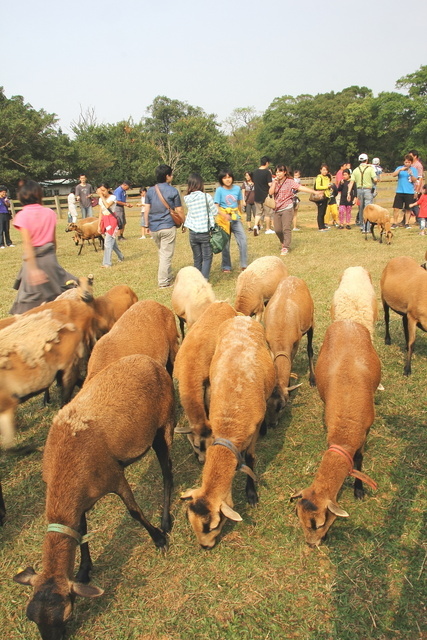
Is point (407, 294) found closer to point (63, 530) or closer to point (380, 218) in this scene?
point (63, 530)

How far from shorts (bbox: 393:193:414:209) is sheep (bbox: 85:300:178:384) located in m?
13.4

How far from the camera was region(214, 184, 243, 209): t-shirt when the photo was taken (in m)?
10.4

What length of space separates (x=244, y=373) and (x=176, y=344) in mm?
1444

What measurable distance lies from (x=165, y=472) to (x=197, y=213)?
6.66 m

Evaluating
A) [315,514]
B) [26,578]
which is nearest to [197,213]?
[315,514]

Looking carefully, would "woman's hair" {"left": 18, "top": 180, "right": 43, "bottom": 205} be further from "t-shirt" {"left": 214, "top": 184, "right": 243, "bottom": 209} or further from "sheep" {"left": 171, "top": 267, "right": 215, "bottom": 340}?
"t-shirt" {"left": 214, "top": 184, "right": 243, "bottom": 209}

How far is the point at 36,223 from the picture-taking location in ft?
17.6

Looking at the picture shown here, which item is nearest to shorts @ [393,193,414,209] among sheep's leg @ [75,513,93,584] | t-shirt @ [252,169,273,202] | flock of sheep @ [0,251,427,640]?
t-shirt @ [252,169,273,202]

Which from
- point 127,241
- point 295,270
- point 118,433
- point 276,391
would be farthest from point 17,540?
point 127,241

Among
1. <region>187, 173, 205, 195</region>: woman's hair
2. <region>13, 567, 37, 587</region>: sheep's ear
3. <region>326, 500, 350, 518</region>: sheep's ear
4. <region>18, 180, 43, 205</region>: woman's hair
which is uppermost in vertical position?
<region>18, 180, 43, 205</region>: woman's hair

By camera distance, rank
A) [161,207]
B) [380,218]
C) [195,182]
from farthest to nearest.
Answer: [380,218], [161,207], [195,182]

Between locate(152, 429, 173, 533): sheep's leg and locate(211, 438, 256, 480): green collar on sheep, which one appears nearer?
locate(211, 438, 256, 480): green collar on sheep

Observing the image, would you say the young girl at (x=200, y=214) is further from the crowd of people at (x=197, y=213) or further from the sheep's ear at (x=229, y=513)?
the sheep's ear at (x=229, y=513)

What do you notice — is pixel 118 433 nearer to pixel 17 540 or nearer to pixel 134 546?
pixel 134 546
